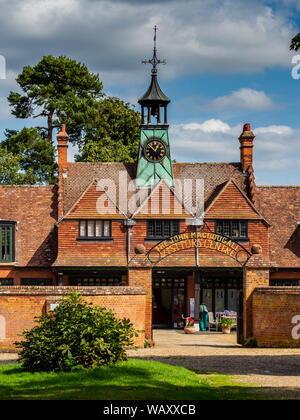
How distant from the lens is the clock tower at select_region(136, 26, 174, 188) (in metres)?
42.7

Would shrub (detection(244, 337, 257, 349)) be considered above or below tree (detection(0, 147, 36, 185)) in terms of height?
below

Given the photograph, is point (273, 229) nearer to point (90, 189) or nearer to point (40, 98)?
point (90, 189)

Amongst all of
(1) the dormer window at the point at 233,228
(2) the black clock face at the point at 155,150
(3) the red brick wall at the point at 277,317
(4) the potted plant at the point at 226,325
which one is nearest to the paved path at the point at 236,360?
(3) the red brick wall at the point at 277,317

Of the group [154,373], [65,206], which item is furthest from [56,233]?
[154,373]

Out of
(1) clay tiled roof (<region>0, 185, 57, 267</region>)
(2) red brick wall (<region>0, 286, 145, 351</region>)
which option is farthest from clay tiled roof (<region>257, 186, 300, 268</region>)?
(2) red brick wall (<region>0, 286, 145, 351</region>)

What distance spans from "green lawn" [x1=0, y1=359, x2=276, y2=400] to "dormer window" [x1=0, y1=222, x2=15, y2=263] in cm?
2317

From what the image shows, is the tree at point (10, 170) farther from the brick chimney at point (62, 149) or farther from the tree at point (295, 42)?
the tree at point (295, 42)

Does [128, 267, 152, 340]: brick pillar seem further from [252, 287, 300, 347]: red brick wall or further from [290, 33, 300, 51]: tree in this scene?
[290, 33, 300, 51]: tree

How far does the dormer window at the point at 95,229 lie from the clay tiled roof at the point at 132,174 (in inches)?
113

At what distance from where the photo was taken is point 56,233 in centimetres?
4031

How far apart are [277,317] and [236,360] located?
4.80 m

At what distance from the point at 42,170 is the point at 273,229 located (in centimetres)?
2430

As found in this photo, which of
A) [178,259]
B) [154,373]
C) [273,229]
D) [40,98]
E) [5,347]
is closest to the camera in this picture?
[154,373]

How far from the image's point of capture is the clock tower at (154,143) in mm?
42719
